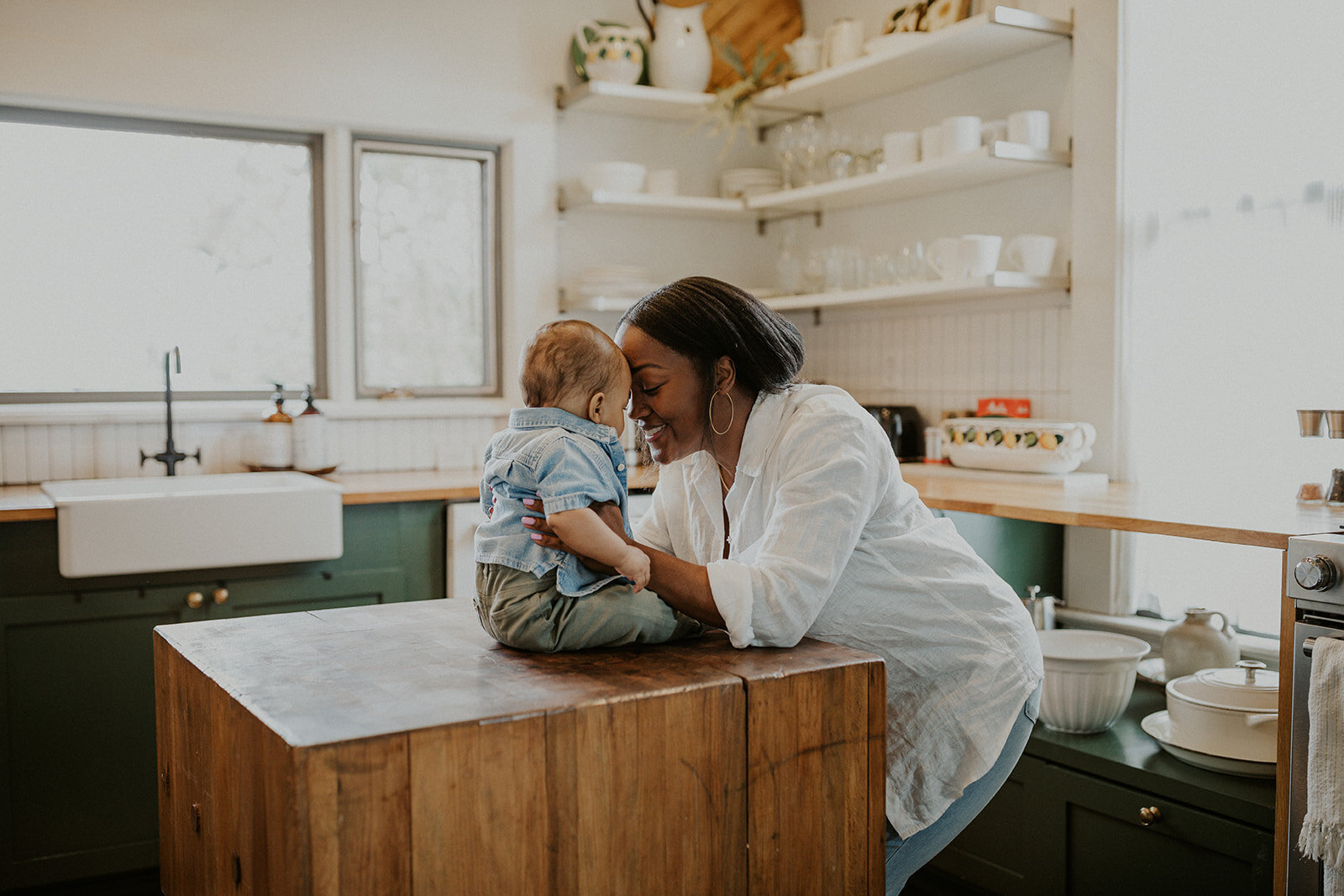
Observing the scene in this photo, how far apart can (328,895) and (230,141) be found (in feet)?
10.2

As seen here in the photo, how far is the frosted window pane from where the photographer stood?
3723 mm

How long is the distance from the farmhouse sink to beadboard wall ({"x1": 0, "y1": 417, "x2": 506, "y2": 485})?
0.93ft

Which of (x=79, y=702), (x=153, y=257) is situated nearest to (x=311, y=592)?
(x=79, y=702)

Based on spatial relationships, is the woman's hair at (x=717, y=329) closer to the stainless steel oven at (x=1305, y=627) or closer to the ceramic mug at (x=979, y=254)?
the stainless steel oven at (x=1305, y=627)

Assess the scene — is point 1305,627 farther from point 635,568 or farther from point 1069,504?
point 635,568

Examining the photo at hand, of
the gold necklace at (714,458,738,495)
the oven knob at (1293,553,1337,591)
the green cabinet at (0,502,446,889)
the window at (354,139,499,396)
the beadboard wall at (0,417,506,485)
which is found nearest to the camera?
the gold necklace at (714,458,738,495)

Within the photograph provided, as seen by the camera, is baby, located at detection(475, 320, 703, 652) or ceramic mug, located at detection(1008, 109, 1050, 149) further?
ceramic mug, located at detection(1008, 109, 1050, 149)

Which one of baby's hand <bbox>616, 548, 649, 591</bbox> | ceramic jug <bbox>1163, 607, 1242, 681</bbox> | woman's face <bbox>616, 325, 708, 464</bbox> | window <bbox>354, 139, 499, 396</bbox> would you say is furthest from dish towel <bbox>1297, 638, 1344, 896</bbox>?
window <bbox>354, 139, 499, 396</bbox>

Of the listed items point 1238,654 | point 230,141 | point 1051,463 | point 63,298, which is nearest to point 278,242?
point 230,141

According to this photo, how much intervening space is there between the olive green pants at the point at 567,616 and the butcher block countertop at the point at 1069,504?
51 centimetres

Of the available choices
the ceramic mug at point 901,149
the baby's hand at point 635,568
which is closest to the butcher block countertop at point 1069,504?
the baby's hand at point 635,568

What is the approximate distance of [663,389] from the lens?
1.48m

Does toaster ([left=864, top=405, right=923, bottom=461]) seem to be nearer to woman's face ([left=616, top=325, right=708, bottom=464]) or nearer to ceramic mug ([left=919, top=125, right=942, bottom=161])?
ceramic mug ([left=919, top=125, right=942, bottom=161])

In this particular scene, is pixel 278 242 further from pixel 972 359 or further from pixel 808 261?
pixel 972 359
